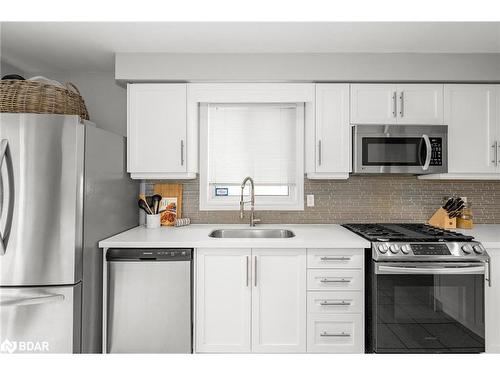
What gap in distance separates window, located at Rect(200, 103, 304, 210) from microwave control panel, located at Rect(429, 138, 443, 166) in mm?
1033

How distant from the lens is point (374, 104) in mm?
2547

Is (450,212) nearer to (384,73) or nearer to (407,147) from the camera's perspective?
(407,147)

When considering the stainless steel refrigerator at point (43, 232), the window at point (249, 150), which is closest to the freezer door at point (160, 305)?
the stainless steel refrigerator at point (43, 232)

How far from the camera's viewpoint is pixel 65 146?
6.11 feet

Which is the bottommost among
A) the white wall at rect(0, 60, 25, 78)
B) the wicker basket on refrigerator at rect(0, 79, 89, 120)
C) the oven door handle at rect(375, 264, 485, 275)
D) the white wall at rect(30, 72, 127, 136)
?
the oven door handle at rect(375, 264, 485, 275)

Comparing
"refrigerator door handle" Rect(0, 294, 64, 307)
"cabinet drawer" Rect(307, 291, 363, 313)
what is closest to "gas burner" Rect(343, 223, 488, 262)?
"cabinet drawer" Rect(307, 291, 363, 313)

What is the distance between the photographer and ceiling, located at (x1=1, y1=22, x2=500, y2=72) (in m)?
2.11

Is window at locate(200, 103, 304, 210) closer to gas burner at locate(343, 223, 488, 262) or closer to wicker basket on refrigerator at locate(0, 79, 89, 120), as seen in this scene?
gas burner at locate(343, 223, 488, 262)

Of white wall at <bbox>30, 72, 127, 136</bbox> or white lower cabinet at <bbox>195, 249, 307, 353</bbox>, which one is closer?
white lower cabinet at <bbox>195, 249, 307, 353</bbox>

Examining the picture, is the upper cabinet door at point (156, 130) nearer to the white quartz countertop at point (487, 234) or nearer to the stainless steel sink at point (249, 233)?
the stainless steel sink at point (249, 233)

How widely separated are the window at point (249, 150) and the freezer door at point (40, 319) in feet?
Result: 4.27

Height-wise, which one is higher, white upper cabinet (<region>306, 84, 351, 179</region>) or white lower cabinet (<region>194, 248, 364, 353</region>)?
white upper cabinet (<region>306, 84, 351, 179</region>)

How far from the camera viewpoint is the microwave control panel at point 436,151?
8.23 feet

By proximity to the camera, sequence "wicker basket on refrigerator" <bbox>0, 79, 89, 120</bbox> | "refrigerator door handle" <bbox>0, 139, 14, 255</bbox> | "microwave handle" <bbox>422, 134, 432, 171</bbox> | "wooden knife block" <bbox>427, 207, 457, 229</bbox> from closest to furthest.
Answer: "refrigerator door handle" <bbox>0, 139, 14, 255</bbox> < "wicker basket on refrigerator" <bbox>0, 79, 89, 120</bbox> < "microwave handle" <bbox>422, 134, 432, 171</bbox> < "wooden knife block" <bbox>427, 207, 457, 229</bbox>
